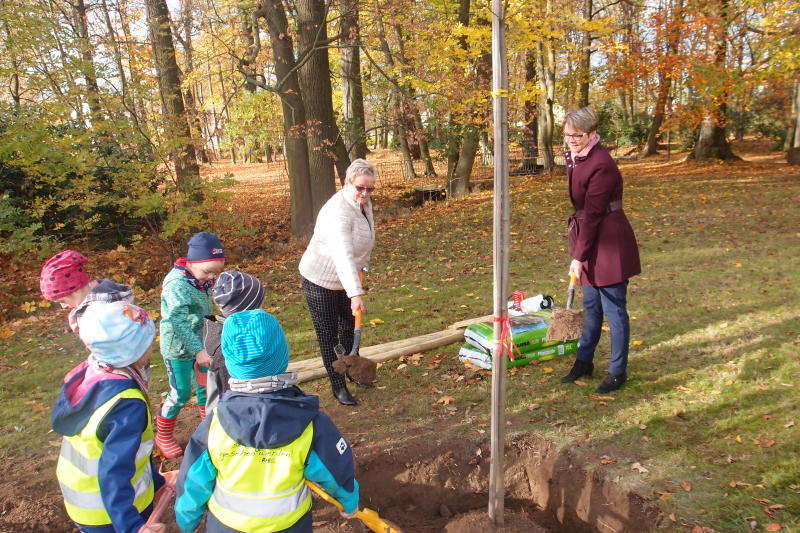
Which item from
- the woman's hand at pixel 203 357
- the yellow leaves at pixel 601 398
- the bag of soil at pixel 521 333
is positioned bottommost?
the yellow leaves at pixel 601 398

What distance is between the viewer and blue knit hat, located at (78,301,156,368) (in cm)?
207

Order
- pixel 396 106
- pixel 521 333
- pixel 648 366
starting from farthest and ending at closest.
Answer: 1. pixel 396 106
2. pixel 521 333
3. pixel 648 366

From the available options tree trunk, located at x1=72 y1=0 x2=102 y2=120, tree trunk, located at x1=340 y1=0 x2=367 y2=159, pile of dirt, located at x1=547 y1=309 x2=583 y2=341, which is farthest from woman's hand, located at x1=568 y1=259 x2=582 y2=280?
tree trunk, located at x1=340 y1=0 x2=367 y2=159

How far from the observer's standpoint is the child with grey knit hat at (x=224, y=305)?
292cm

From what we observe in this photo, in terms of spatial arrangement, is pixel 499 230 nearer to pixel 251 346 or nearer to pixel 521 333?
pixel 251 346

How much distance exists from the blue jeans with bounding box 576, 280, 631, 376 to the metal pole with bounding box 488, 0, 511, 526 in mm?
1637

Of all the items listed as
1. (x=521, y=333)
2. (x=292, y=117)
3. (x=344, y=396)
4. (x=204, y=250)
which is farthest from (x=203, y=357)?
(x=292, y=117)

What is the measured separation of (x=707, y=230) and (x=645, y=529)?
318 inches

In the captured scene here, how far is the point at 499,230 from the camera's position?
2414 millimetres

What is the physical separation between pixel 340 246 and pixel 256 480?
2010 mm

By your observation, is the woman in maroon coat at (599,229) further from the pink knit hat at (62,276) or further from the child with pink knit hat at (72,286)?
the pink knit hat at (62,276)

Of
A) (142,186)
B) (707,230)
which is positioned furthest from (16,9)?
(707,230)

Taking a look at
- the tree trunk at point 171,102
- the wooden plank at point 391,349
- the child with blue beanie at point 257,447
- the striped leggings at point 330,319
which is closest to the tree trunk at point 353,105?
the tree trunk at point 171,102

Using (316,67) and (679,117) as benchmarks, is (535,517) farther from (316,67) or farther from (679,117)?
(679,117)
